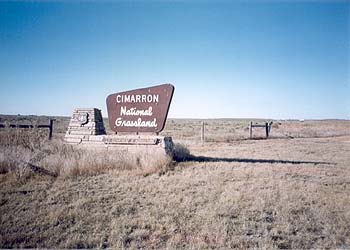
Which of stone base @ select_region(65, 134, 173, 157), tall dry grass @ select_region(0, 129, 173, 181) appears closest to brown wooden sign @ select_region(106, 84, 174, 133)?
stone base @ select_region(65, 134, 173, 157)

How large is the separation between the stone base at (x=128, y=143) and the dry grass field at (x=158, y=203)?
906 millimetres

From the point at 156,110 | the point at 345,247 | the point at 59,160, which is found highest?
the point at 156,110

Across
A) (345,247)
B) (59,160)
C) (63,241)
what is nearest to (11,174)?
(59,160)

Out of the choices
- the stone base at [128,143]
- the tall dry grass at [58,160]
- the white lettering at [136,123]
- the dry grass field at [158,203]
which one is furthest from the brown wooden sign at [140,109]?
the dry grass field at [158,203]

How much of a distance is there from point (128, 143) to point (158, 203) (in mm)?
5686

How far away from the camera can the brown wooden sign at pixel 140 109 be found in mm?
11578

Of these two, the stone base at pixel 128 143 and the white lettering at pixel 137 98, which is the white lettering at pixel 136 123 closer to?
the stone base at pixel 128 143

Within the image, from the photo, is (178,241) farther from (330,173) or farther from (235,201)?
(330,173)

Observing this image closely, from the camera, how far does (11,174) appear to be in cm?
799

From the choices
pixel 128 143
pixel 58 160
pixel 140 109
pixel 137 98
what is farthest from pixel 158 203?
pixel 137 98

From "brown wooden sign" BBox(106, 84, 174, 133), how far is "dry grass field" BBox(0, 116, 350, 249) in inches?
73.7

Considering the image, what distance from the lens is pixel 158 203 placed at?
A: 6.11 m

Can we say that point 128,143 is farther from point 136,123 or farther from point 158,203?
point 158,203

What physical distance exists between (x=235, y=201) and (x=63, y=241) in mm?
3586
